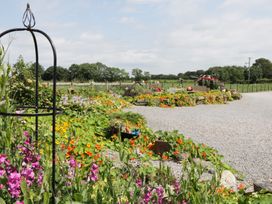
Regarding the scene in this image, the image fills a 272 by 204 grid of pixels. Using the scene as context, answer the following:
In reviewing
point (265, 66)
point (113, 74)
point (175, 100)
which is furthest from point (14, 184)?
point (265, 66)

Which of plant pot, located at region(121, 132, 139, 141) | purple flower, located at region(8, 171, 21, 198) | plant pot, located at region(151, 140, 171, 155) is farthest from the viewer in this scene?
plant pot, located at region(121, 132, 139, 141)

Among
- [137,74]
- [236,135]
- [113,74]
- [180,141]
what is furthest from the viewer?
[113,74]

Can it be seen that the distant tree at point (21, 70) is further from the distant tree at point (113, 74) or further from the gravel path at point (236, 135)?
the distant tree at point (113, 74)

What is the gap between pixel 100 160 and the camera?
416 centimetres

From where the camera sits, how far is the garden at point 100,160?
237cm

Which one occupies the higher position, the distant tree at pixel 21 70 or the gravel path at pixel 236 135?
the distant tree at pixel 21 70

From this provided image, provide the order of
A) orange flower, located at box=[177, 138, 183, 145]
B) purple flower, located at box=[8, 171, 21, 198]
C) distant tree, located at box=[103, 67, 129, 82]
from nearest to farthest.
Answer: purple flower, located at box=[8, 171, 21, 198], orange flower, located at box=[177, 138, 183, 145], distant tree, located at box=[103, 67, 129, 82]

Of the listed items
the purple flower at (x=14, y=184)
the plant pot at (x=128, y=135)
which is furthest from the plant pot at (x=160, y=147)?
the purple flower at (x=14, y=184)

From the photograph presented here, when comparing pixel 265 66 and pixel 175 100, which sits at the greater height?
pixel 265 66

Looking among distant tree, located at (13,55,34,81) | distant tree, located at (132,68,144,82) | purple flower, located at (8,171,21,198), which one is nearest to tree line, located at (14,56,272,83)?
distant tree, located at (132,68,144,82)

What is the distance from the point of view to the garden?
2.37m

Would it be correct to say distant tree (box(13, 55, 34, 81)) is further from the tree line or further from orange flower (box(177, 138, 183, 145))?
the tree line

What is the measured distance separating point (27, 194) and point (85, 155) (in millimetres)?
3284

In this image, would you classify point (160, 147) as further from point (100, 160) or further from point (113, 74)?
point (113, 74)
